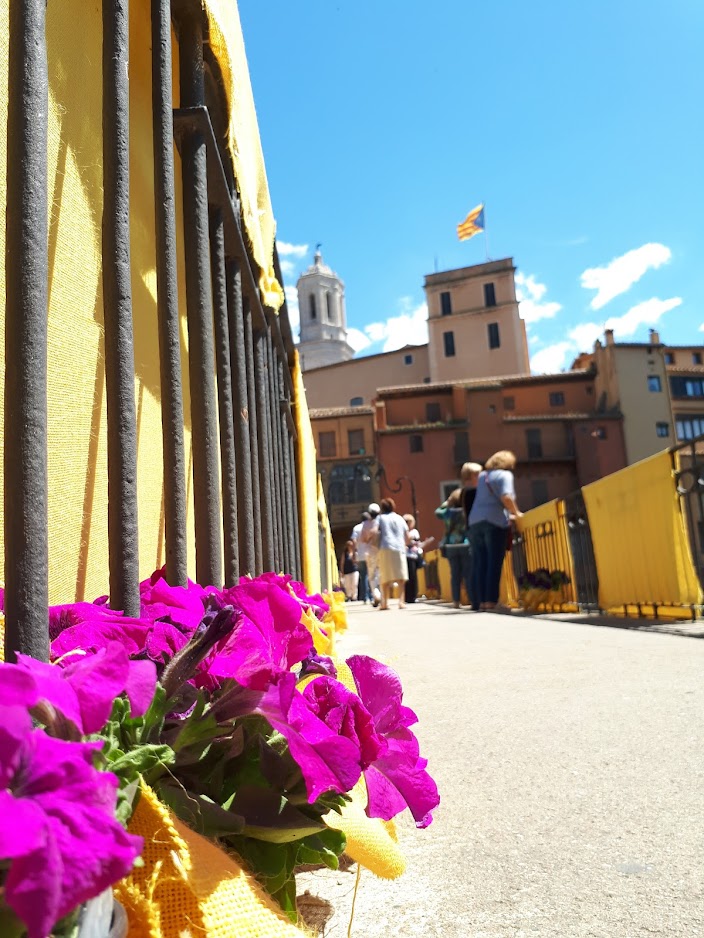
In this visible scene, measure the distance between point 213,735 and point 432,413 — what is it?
38445mm

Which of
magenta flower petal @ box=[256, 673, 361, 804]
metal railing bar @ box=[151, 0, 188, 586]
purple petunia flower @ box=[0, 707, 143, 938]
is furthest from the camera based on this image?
metal railing bar @ box=[151, 0, 188, 586]

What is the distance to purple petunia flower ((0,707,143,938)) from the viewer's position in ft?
1.30

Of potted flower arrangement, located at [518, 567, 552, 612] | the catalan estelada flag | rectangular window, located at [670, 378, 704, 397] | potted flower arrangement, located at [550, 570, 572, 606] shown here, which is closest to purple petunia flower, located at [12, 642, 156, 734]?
potted flower arrangement, located at [550, 570, 572, 606]

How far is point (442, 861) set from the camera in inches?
43.1

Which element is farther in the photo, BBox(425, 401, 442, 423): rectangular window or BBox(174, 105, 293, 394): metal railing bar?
BBox(425, 401, 442, 423): rectangular window

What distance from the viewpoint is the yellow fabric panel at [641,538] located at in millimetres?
5664

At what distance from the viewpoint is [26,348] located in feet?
2.44

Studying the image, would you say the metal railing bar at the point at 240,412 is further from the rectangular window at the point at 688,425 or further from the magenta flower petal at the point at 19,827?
the rectangular window at the point at 688,425

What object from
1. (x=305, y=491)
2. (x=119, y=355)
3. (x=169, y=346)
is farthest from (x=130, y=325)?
(x=305, y=491)

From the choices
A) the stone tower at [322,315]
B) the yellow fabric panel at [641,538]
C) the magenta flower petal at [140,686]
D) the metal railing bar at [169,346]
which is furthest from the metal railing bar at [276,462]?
the stone tower at [322,315]

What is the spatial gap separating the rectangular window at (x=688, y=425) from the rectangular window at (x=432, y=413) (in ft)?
38.1

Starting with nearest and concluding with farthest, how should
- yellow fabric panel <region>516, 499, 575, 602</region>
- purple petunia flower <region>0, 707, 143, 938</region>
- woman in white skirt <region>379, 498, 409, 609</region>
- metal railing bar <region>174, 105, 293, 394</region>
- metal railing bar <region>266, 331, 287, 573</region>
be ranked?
purple petunia flower <region>0, 707, 143, 938</region> < metal railing bar <region>174, 105, 293, 394</region> < metal railing bar <region>266, 331, 287, 573</region> < yellow fabric panel <region>516, 499, 575, 602</region> < woman in white skirt <region>379, 498, 409, 609</region>

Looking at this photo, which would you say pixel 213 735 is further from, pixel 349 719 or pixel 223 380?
pixel 223 380

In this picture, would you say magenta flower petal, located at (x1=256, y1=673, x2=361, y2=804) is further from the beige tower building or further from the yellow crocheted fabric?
the beige tower building
